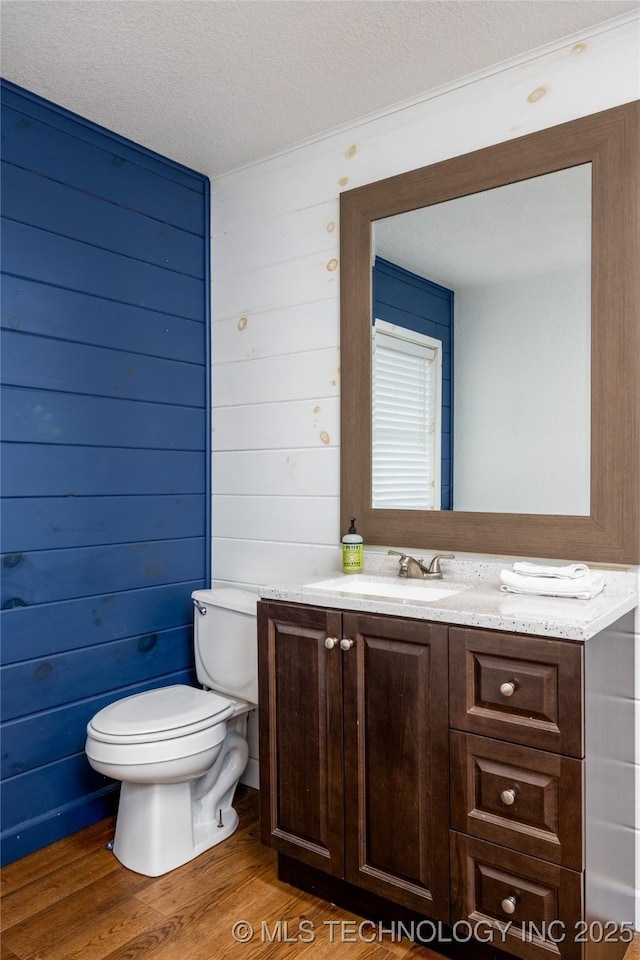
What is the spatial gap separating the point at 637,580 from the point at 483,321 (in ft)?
2.95

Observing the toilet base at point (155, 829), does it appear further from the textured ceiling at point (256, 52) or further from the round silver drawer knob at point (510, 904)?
the textured ceiling at point (256, 52)

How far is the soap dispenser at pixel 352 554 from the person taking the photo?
90.4 inches

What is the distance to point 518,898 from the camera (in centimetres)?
154

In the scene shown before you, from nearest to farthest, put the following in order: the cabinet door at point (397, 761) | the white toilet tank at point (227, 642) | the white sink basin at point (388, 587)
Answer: the cabinet door at point (397, 761), the white sink basin at point (388, 587), the white toilet tank at point (227, 642)

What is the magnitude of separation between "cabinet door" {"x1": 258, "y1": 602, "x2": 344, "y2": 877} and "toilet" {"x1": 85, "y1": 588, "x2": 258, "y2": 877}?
0.89ft

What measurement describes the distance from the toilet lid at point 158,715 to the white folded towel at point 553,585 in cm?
104

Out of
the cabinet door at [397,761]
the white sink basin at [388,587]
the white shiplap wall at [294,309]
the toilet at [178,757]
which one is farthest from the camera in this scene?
the white shiplap wall at [294,309]

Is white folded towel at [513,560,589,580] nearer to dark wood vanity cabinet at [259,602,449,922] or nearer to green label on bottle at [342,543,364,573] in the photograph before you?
dark wood vanity cabinet at [259,602,449,922]

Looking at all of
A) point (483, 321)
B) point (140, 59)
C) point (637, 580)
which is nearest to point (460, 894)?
point (637, 580)

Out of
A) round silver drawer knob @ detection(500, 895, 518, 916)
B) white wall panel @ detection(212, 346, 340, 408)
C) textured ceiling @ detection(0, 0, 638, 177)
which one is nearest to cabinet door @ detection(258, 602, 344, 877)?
round silver drawer knob @ detection(500, 895, 518, 916)

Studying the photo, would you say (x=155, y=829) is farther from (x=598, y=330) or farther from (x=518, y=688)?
(x=598, y=330)

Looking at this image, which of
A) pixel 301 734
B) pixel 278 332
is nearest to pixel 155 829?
pixel 301 734

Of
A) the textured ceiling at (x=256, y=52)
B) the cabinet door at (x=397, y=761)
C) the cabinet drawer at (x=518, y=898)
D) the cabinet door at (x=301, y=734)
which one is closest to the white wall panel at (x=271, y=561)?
the cabinet door at (x=301, y=734)

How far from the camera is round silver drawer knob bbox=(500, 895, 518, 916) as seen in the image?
1543 mm
